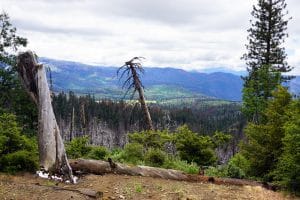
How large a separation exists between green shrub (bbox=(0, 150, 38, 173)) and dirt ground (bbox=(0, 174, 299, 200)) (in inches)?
15.3

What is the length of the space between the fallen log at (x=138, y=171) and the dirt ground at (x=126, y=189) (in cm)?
48

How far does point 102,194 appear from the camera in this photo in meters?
11.6

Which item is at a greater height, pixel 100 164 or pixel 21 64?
pixel 21 64

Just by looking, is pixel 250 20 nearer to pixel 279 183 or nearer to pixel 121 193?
pixel 279 183

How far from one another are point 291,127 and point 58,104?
356 feet

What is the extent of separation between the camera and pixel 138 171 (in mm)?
14938

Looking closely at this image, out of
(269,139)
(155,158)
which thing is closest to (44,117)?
(155,158)

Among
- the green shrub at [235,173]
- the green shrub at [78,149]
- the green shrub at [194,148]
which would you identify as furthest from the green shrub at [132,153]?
the green shrub at [235,173]

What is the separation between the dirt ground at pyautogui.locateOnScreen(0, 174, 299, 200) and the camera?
36.0ft

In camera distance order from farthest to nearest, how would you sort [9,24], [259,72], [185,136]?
[9,24] → [259,72] → [185,136]

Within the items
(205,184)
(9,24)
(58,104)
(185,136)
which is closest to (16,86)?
(9,24)

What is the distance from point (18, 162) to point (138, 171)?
4.31 m

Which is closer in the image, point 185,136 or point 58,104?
point 185,136

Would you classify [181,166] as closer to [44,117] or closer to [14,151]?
[44,117]
